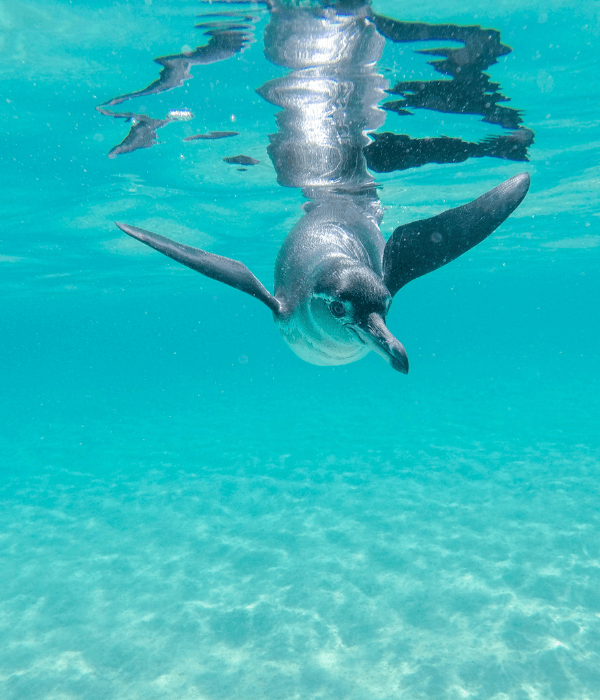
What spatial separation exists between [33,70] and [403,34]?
5.77 metres

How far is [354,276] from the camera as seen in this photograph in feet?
12.3

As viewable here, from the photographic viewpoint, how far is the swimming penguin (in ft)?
11.9

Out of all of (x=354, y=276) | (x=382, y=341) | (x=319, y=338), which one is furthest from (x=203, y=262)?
(x=382, y=341)

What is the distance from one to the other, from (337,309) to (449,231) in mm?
1287

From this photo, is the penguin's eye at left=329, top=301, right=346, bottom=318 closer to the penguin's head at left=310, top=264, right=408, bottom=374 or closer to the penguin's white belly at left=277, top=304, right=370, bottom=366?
the penguin's head at left=310, top=264, right=408, bottom=374

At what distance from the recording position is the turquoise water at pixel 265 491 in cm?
686

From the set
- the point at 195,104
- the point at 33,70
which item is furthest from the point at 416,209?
the point at 33,70

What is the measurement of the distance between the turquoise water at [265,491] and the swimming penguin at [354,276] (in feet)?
11.8

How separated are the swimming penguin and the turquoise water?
11.8 feet

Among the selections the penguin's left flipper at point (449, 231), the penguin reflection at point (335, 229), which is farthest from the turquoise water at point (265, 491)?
the penguin's left flipper at point (449, 231)

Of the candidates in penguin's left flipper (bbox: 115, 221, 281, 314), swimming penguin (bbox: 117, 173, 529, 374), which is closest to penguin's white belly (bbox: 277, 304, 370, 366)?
swimming penguin (bbox: 117, 173, 529, 374)

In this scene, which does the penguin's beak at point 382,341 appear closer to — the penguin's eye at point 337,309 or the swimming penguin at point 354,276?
the swimming penguin at point 354,276

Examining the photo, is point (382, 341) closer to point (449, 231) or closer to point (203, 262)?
point (449, 231)

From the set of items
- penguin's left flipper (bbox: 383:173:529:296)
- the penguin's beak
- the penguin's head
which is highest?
penguin's left flipper (bbox: 383:173:529:296)
